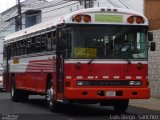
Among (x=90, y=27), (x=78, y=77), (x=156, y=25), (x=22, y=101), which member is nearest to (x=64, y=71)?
(x=78, y=77)

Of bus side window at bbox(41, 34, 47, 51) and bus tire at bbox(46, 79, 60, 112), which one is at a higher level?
bus side window at bbox(41, 34, 47, 51)

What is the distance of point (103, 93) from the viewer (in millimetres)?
15578

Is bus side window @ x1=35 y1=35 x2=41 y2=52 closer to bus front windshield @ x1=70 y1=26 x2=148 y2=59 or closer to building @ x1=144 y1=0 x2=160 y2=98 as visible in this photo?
bus front windshield @ x1=70 y1=26 x2=148 y2=59

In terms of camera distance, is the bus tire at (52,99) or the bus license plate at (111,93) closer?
the bus license plate at (111,93)

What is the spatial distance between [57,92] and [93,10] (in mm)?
2775

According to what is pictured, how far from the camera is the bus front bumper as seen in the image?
1540 cm

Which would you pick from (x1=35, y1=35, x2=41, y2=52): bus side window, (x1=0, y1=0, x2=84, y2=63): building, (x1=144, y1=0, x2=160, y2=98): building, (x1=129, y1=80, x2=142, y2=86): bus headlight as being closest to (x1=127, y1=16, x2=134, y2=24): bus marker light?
(x1=129, y1=80, x2=142, y2=86): bus headlight

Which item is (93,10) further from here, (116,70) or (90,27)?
(116,70)

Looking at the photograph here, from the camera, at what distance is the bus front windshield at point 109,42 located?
15625mm

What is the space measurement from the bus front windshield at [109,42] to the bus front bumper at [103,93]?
975mm

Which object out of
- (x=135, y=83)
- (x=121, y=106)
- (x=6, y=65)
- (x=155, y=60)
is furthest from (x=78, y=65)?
Result: (x=155, y=60)

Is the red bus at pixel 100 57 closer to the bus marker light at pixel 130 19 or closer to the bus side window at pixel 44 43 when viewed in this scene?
the bus marker light at pixel 130 19

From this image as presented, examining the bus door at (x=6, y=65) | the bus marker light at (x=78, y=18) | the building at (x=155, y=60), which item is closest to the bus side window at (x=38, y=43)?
the bus marker light at (x=78, y=18)

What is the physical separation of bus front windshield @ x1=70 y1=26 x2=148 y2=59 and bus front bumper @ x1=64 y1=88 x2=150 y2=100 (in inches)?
38.4
